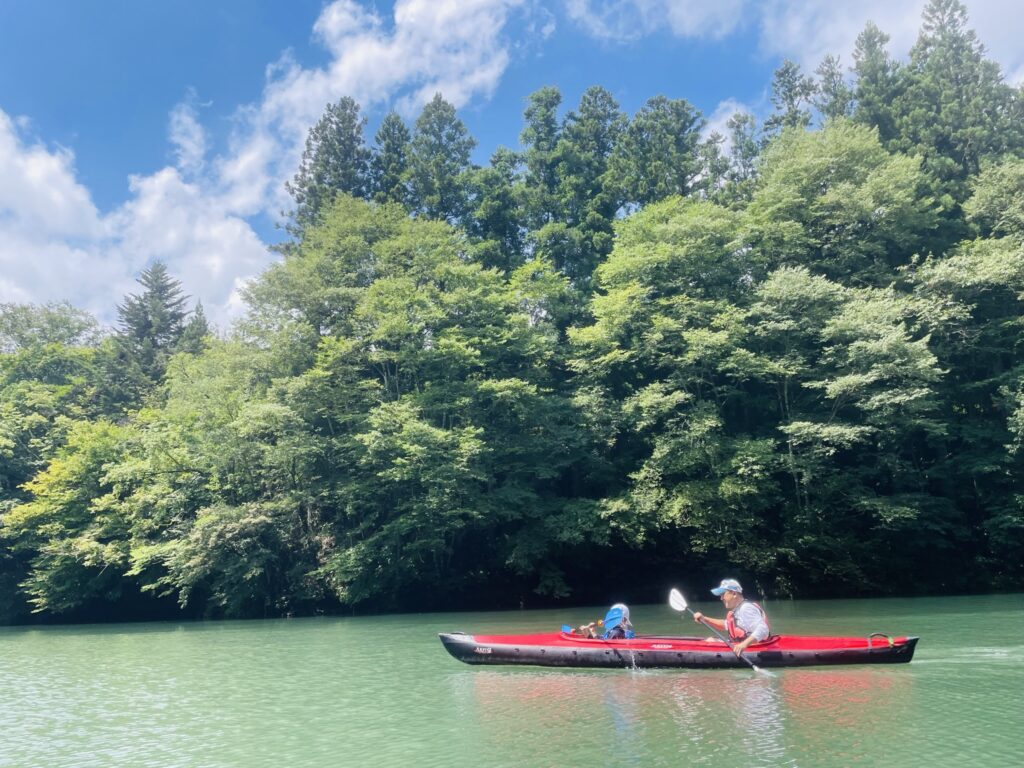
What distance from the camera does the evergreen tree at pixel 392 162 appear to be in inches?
1507

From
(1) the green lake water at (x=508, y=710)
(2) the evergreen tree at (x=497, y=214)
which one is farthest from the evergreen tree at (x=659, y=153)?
(1) the green lake water at (x=508, y=710)

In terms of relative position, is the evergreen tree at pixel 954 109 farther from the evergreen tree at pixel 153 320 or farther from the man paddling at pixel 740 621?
the evergreen tree at pixel 153 320

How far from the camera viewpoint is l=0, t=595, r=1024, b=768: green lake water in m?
7.95

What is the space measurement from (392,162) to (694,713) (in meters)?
35.5

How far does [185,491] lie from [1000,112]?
1443 inches

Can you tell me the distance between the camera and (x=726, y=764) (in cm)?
734

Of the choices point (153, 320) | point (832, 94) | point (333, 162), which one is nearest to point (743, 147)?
point (832, 94)

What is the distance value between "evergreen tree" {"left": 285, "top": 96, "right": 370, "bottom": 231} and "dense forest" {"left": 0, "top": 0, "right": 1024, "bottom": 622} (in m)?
10.0

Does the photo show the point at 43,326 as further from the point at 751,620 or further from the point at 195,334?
the point at 751,620

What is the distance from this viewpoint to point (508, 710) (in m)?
10.1

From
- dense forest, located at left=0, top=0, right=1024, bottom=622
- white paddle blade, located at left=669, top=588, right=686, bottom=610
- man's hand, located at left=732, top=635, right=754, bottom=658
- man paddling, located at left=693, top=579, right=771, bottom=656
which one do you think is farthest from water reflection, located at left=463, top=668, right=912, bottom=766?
dense forest, located at left=0, top=0, right=1024, bottom=622

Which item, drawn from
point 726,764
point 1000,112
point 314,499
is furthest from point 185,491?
point 1000,112

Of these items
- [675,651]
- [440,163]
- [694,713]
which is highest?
[440,163]

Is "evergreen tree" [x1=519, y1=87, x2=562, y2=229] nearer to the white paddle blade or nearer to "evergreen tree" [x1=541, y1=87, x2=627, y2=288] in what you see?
"evergreen tree" [x1=541, y1=87, x2=627, y2=288]
